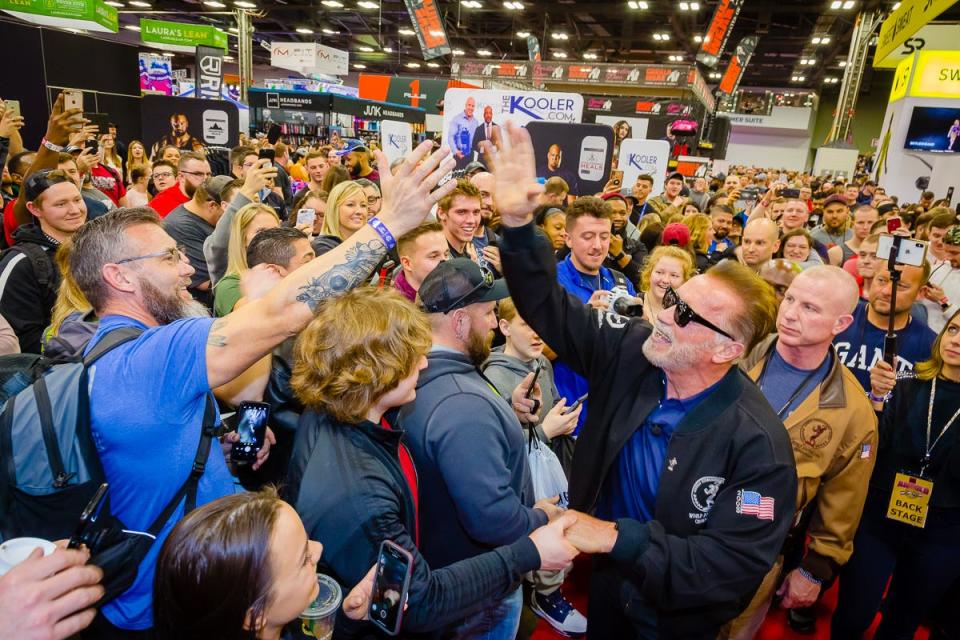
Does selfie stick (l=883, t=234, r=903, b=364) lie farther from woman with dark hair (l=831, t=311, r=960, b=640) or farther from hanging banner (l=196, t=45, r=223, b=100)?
hanging banner (l=196, t=45, r=223, b=100)

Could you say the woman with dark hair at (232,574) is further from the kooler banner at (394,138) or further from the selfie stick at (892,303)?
the kooler banner at (394,138)

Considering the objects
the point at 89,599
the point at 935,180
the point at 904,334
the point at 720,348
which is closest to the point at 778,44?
the point at 935,180

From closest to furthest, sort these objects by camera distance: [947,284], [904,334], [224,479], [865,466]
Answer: [224,479]
[865,466]
[904,334]
[947,284]

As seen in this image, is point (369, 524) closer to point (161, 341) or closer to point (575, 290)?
point (161, 341)

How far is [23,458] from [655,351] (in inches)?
67.9

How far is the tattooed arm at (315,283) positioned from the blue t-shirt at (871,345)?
252 cm

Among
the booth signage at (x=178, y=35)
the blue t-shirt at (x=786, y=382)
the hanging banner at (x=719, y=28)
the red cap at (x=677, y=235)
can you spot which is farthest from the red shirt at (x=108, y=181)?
the hanging banner at (x=719, y=28)

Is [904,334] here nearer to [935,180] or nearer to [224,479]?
[224,479]

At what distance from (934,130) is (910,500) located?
12372 mm

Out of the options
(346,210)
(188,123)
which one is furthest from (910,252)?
(188,123)

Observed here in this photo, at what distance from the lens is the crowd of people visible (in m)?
1.34

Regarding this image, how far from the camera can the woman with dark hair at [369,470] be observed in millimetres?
1352

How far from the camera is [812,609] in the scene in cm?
298

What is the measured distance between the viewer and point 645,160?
24.9 ft
